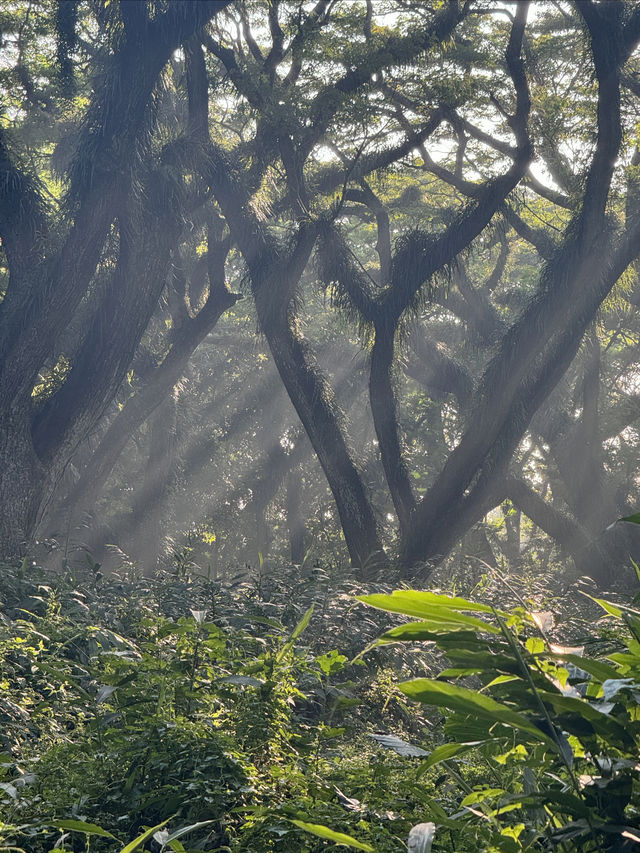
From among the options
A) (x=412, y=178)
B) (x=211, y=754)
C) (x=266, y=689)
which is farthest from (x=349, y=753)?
(x=412, y=178)

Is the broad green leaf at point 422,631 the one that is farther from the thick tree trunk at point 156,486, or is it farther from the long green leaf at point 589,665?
the thick tree trunk at point 156,486

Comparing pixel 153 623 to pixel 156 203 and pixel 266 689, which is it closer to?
pixel 266 689

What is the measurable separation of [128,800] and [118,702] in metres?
0.41

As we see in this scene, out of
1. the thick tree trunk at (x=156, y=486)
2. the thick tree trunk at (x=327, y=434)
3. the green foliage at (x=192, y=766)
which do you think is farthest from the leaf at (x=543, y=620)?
the thick tree trunk at (x=156, y=486)

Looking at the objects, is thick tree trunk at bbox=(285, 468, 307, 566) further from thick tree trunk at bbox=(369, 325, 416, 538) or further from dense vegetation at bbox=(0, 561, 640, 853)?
dense vegetation at bbox=(0, 561, 640, 853)

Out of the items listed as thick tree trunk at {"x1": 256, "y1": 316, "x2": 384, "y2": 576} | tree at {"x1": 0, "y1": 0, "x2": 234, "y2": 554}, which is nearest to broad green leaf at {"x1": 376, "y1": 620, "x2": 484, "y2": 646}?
tree at {"x1": 0, "y1": 0, "x2": 234, "y2": 554}

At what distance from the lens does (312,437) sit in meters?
10.6

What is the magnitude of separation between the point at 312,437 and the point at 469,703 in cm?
957

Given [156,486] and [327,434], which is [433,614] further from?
[156,486]

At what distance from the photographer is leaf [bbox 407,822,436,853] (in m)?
0.96

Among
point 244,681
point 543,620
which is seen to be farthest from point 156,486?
point 543,620

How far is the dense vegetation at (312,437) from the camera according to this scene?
1349 millimetres

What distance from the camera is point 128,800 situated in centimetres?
172

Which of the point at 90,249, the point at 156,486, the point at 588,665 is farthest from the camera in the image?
the point at 156,486
